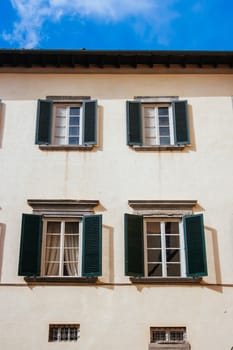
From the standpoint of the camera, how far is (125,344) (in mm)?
10750

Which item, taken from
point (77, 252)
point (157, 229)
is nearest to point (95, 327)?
point (77, 252)

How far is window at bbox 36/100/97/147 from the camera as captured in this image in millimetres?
12625

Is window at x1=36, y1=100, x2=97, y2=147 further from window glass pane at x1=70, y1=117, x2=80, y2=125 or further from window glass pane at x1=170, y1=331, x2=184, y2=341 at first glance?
window glass pane at x1=170, y1=331, x2=184, y2=341

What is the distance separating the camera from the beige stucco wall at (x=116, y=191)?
10.9m

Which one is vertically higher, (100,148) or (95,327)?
(100,148)

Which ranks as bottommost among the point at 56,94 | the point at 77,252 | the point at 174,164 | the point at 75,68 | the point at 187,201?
the point at 77,252

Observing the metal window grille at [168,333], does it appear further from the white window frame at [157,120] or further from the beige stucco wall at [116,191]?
the white window frame at [157,120]

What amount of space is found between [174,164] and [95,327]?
454 centimetres

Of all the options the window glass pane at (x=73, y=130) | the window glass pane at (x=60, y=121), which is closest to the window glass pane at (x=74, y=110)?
the window glass pane at (x=60, y=121)

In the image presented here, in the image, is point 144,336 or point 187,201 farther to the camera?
point 187,201

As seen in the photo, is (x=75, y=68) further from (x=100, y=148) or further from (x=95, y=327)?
(x=95, y=327)

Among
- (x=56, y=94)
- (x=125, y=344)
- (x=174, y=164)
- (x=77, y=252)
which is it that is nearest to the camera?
(x=125, y=344)

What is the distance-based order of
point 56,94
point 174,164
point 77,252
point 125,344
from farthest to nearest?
point 56,94, point 174,164, point 77,252, point 125,344

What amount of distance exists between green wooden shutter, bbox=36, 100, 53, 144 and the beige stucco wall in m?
0.23
